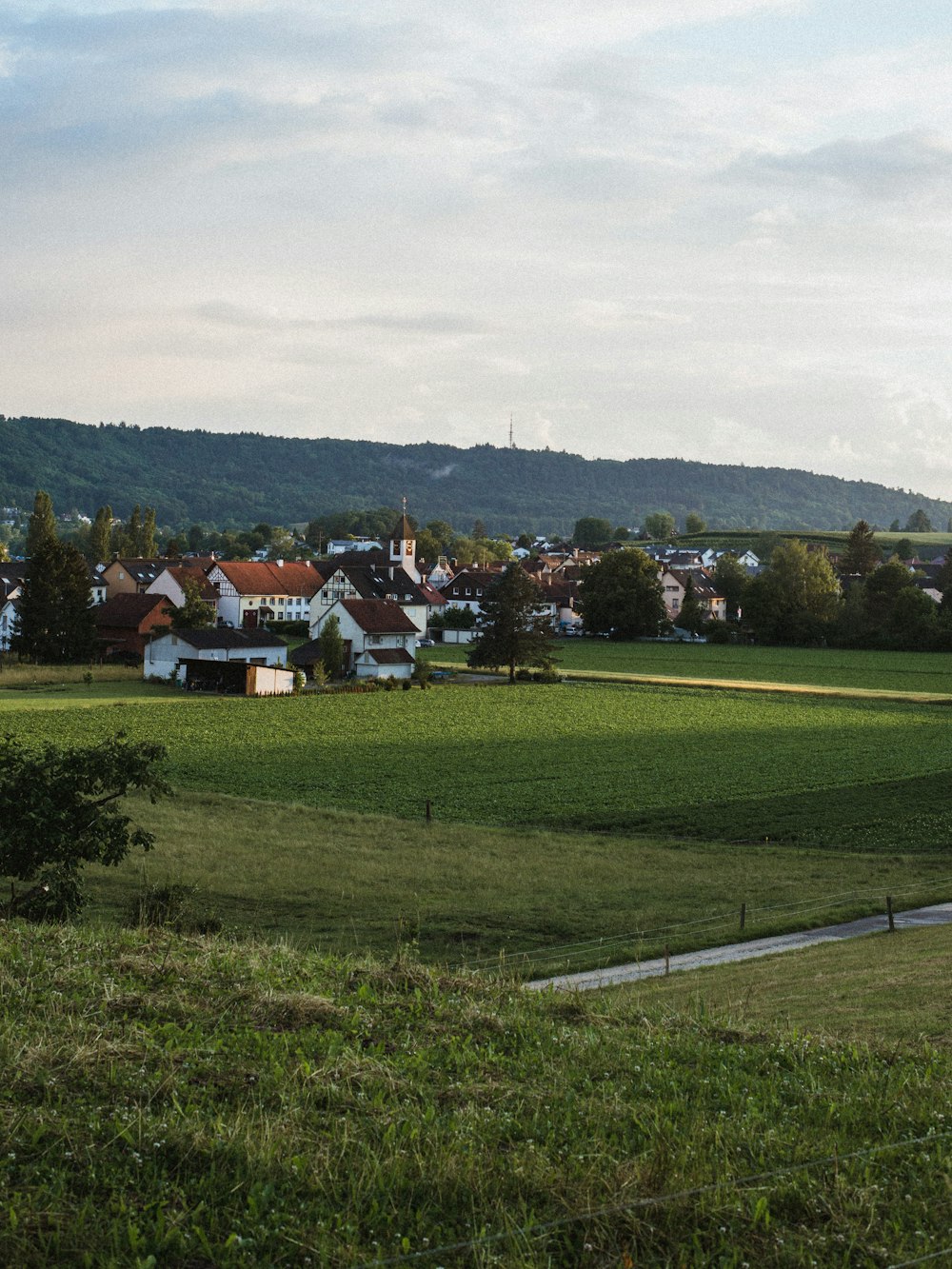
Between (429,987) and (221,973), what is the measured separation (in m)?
1.81

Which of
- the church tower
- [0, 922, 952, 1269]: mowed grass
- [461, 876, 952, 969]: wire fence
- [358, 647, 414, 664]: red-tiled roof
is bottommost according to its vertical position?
[461, 876, 952, 969]: wire fence

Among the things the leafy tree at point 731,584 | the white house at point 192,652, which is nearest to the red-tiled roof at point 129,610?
the white house at point 192,652

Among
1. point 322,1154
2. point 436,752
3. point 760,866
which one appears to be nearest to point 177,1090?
point 322,1154

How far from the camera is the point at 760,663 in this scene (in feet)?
317

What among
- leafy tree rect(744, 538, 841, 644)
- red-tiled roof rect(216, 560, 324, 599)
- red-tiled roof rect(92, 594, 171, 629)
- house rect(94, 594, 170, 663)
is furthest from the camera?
leafy tree rect(744, 538, 841, 644)

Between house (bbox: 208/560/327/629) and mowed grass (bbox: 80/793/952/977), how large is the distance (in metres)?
76.6

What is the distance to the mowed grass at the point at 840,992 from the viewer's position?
11859 mm

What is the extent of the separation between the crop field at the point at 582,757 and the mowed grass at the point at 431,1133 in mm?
23689

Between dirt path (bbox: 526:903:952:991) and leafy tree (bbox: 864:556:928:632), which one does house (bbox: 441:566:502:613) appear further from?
dirt path (bbox: 526:903:952:991)

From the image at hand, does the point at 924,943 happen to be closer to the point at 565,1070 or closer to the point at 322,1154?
the point at 565,1070

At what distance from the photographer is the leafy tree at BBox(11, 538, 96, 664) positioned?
79650 millimetres

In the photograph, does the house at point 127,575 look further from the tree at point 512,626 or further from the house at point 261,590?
the tree at point 512,626

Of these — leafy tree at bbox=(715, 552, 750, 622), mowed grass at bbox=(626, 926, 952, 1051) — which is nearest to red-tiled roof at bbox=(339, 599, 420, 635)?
mowed grass at bbox=(626, 926, 952, 1051)

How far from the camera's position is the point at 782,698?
2844 inches
